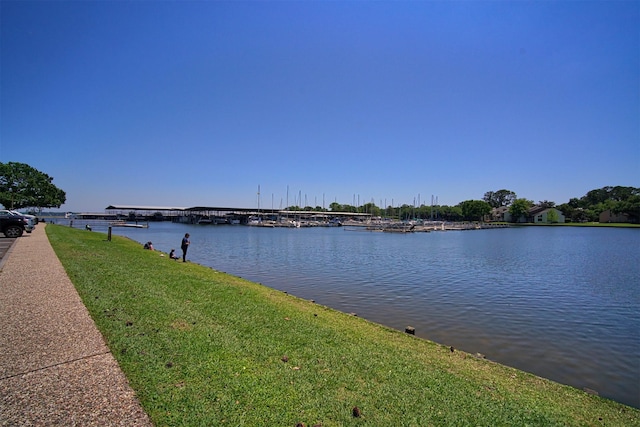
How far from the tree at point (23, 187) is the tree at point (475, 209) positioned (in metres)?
147

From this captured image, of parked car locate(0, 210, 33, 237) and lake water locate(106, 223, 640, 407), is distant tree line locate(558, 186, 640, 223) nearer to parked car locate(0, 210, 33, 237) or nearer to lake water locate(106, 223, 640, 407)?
lake water locate(106, 223, 640, 407)

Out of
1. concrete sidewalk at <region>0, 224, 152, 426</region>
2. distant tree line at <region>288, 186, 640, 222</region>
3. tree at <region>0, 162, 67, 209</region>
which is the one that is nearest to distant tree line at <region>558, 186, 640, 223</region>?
distant tree line at <region>288, 186, 640, 222</region>

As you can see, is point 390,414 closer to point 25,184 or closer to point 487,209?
point 25,184

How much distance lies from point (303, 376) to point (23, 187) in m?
83.0

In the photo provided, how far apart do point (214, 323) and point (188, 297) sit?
9.49 ft

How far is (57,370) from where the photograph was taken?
5094mm

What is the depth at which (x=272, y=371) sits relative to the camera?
5.44 m

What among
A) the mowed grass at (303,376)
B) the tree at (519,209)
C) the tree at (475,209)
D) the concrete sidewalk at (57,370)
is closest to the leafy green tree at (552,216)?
the tree at (519,209)

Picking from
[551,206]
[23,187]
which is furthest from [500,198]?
[23,187]

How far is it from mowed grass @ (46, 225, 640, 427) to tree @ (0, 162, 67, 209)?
72.9m

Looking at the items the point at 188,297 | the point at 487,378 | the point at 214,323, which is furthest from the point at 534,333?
the point at 188,297

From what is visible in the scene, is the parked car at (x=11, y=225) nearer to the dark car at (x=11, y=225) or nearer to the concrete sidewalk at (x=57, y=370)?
the dark car at (x=11, y=225)

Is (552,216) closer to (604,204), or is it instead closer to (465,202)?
(604,204)

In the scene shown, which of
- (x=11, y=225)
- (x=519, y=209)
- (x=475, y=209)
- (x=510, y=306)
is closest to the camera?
(x=510, y=306)
